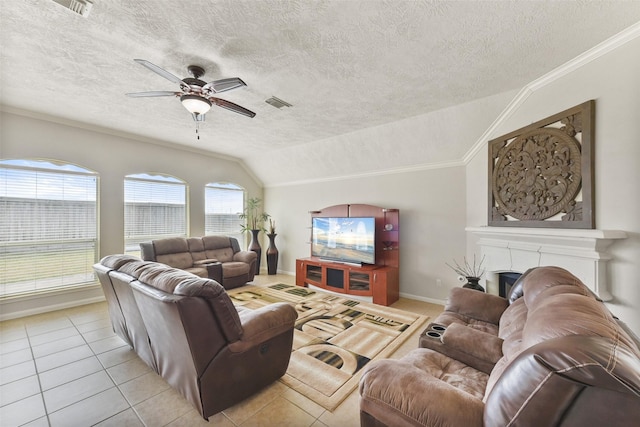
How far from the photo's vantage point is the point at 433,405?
42.4 inches

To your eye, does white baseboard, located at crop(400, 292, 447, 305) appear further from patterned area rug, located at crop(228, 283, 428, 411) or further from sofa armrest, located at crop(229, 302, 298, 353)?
sofa armrest, located at crop(229, 302, 298, 353)

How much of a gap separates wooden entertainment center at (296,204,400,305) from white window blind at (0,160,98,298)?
3881mm

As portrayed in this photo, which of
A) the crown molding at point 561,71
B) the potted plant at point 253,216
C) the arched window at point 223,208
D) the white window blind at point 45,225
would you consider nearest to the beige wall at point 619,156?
the crown molding at point 561,71

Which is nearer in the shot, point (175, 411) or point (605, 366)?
point (605, 366)

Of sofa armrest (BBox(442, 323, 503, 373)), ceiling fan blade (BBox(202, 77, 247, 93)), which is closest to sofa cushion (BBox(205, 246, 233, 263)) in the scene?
ceiling fan blade (BBox(202, 77, 247, 93))

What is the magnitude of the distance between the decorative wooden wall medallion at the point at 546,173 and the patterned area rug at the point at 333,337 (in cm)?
186

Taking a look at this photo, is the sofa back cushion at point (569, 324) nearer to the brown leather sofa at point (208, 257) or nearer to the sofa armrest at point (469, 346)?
the sofa armrest at point (469, 346)

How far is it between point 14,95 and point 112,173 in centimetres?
153

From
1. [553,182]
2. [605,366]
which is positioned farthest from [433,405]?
[553,182]

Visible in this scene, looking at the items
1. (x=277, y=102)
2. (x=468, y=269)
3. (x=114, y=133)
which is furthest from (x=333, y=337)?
(x=114, y=133)

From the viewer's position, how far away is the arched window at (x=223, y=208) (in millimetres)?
6043

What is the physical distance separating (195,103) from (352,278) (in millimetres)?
3518

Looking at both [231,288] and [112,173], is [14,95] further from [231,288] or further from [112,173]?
[231,288]

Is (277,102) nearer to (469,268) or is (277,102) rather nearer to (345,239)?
(345,239)
